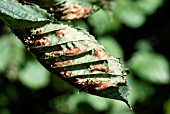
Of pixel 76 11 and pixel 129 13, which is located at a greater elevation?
pixel 129 13

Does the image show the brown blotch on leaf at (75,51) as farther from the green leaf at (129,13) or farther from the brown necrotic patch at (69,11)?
the green leaf at (129,13)

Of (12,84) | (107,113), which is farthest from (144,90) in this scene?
(12,84)

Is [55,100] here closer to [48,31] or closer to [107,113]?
[107,113]

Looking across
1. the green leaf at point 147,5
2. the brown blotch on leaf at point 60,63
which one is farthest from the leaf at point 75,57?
the green leaf at point 147,5

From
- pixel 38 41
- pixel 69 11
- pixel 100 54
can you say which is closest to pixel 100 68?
pixel 100 54

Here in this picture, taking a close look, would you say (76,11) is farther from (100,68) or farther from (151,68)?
(151,68)

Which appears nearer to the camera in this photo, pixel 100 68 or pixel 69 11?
pixel 100 68

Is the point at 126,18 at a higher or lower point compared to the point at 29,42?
higher

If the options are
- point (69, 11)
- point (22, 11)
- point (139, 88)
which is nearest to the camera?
point (22, 11)
